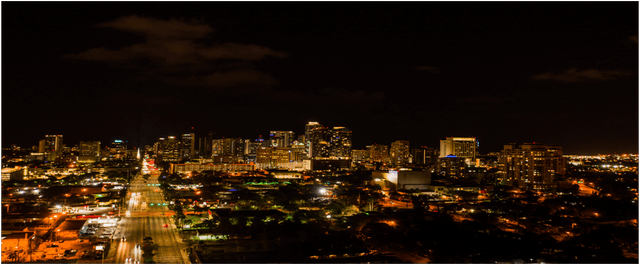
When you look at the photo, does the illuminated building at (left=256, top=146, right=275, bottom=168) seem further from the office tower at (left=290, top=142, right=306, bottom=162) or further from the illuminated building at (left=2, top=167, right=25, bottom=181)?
the illuminated building at (left=2, top=167, right=25, bottom=181)

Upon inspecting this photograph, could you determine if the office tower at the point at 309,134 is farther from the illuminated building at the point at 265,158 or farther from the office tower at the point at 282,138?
the illuminated building at the point at 265,158

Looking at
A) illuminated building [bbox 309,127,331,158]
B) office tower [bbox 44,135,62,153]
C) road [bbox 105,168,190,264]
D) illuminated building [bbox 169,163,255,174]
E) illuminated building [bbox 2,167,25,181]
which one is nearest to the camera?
road [bbox 105,168,190,264]

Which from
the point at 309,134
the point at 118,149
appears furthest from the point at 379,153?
the point at 118,149

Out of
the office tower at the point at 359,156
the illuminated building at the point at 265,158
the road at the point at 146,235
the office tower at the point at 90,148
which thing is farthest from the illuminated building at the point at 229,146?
the road at the point at 146,235

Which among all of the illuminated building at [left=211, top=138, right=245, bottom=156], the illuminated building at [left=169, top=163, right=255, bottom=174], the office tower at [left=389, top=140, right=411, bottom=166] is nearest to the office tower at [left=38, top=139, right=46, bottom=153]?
the illuminated building at [left=169, top=163, right=255, bottom=174]

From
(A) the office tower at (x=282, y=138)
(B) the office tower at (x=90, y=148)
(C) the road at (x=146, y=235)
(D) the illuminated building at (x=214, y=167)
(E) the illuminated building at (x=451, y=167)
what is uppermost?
(A) the office tower at (x=282, y=138)

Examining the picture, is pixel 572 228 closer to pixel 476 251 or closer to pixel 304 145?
pixel 476 251
